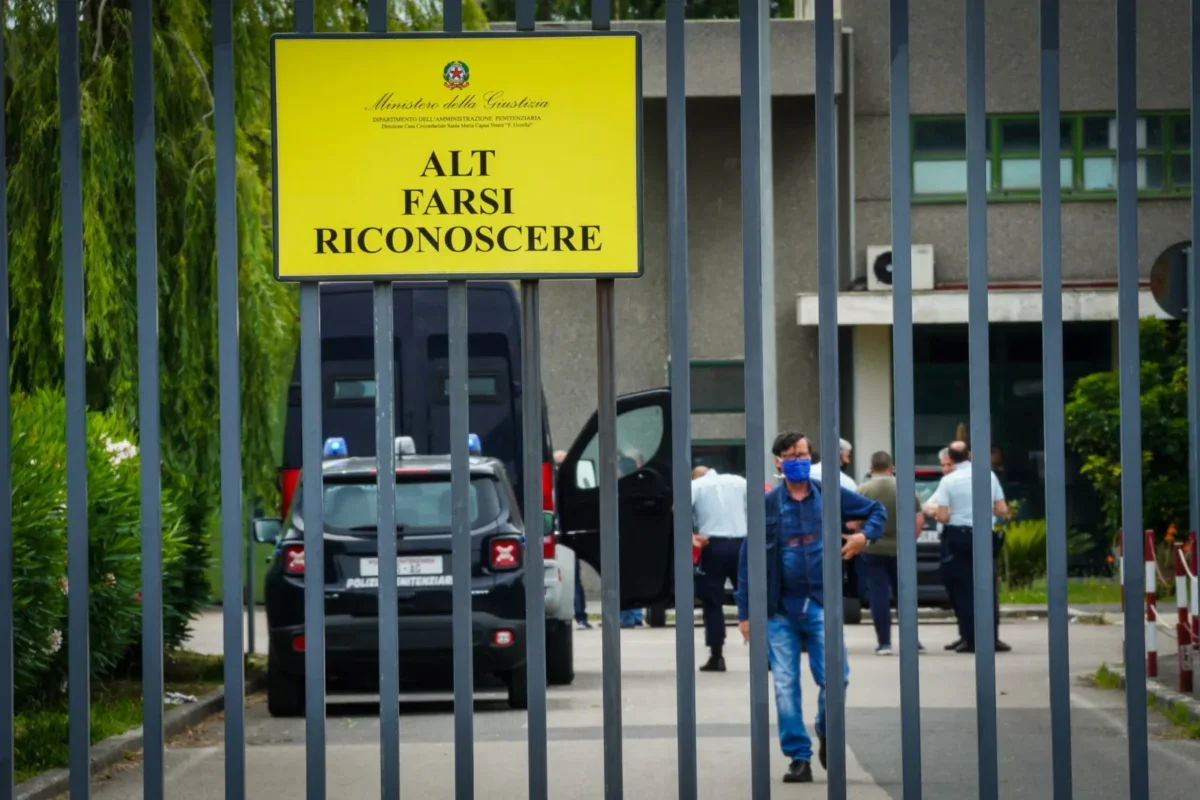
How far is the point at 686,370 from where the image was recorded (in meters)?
5.38

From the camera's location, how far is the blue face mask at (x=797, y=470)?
1030 cm

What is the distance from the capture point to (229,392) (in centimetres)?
545

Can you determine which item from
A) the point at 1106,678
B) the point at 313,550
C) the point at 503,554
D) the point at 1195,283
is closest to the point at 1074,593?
the point at 1106,678

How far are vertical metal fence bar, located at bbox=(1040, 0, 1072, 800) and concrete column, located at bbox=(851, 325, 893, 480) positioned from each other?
22306mm

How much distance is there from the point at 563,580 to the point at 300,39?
999 centimetres

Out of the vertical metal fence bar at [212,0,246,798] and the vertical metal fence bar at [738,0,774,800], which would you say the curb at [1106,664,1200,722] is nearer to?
the vertical metal fence bar at [738,0,774,800]

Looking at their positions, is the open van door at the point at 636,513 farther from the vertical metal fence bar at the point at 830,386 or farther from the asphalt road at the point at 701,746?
the vertical metal fence bar at the point at 830,386

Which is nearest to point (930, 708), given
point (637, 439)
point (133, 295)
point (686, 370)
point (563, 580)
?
point (563, 580)

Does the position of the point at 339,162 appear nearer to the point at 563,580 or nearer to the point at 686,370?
the point at 686,370

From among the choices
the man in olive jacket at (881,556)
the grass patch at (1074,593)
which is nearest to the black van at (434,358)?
the man in olive jacket at (881,556)

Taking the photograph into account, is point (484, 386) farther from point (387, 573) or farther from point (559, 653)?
point (387, 573)

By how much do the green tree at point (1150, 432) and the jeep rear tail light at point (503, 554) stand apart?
230 inches

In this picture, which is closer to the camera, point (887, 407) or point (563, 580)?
point (563, 580)

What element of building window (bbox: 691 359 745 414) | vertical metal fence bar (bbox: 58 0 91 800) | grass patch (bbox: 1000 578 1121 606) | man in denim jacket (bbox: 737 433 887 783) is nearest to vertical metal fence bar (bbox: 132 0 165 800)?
vertical metal fence bar (bbox: 58 0 91 800)
